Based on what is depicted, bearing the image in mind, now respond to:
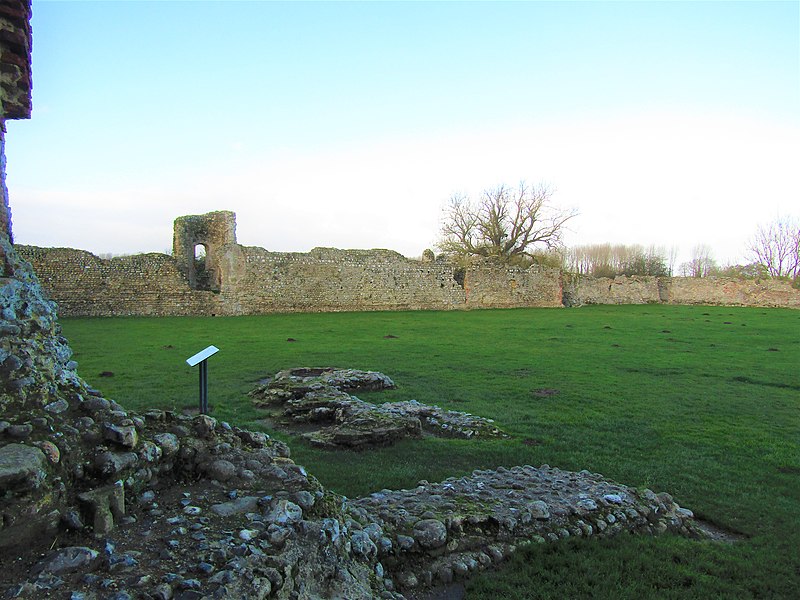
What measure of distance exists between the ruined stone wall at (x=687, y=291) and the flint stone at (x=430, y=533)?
35.6m

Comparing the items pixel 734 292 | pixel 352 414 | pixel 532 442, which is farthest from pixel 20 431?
pixel 734 292

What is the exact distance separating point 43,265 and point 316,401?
19.9 metres

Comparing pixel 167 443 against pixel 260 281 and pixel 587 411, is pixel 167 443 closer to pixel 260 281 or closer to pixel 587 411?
pixel 587 411

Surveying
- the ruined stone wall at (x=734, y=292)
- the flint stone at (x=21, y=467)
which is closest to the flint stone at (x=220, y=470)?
the flint stone at (x=21, y=467)

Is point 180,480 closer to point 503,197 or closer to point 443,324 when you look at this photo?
point 443,324

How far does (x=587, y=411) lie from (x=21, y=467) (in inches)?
286

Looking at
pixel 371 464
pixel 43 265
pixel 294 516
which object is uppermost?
pixel 43 265

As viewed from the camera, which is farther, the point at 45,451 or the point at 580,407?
the point at 580,407

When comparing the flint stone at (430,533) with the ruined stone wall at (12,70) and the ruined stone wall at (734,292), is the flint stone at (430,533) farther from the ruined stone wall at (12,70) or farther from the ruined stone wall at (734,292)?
the ruined stone wall at (734,292)

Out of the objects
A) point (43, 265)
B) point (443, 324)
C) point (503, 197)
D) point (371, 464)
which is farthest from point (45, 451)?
point (503, 197)

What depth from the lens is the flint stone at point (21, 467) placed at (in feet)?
A: 8.11

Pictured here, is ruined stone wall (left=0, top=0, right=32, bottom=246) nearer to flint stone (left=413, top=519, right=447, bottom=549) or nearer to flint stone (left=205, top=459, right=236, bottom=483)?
flint stone (left=205, top=459, right=236, bottom=483)

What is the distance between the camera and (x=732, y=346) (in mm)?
15461

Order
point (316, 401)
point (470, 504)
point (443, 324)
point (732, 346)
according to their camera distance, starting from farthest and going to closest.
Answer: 1. point (443, 324)
2. point (732, 346)
3. point (316, 401)
4. point (470, 504)
